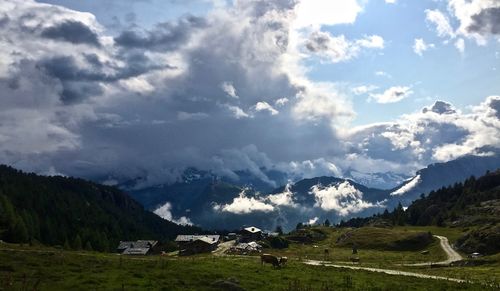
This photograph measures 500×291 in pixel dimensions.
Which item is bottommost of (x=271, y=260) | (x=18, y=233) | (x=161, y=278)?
(x=161, y=278)

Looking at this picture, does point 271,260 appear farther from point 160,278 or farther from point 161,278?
point 160,278

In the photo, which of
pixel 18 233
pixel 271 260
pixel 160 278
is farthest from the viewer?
pixel 18 233

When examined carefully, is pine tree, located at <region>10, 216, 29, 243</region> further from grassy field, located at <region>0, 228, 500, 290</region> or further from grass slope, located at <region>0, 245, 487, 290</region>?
grass slope, located at <region>0, 245, 487, 290</region>

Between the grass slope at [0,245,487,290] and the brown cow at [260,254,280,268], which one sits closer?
the grass slope at [0,245,487,290]

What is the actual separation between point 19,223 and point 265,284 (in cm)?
14333

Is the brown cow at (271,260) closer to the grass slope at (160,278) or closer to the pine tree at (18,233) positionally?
the grass slope at (160,278)

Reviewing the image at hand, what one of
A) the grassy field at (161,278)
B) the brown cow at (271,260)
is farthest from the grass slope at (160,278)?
the brown cow at (271,260)

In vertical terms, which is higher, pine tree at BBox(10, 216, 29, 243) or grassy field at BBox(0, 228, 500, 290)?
pine tree at BBox(10, 216, 29, 243)

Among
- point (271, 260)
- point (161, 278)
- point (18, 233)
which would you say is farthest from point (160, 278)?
point (18, 233)

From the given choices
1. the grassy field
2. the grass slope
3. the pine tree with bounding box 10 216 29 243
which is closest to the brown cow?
the grass slope

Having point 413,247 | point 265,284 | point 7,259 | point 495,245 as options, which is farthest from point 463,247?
point 7,259

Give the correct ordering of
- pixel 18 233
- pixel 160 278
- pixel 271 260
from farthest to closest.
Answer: pixel 18 233
pixel 271 260
pixel 160 278

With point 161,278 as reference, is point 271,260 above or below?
above

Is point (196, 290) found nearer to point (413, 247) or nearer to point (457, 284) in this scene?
point (457, 284)
